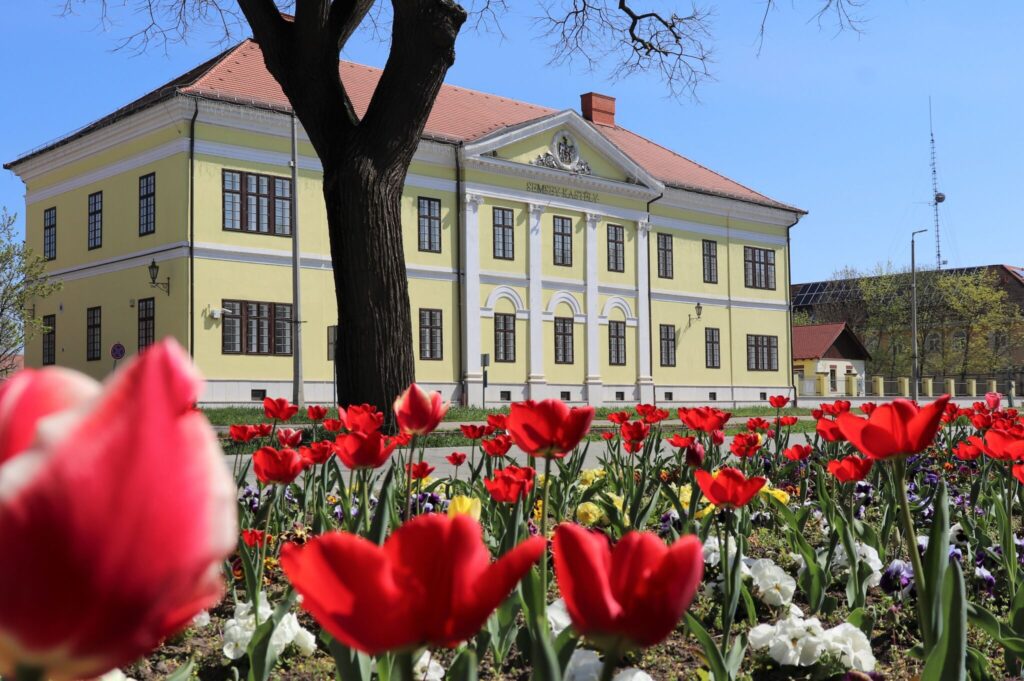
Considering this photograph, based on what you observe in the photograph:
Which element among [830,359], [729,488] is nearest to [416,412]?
[729,488]

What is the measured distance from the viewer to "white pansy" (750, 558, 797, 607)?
9.89 ft

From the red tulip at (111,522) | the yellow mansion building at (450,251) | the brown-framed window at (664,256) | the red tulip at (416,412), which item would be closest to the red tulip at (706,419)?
the red tulip at (416,412)

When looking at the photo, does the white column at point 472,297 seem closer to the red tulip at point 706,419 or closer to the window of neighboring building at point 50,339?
the window of neighboring building at point 50,339

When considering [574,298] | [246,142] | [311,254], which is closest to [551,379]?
[574,298]

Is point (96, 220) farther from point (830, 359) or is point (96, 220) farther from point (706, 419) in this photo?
point (830, 359)

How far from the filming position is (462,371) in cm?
2728

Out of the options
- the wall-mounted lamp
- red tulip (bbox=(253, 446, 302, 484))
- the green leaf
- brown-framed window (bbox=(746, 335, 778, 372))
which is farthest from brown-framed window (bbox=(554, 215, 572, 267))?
the green leaf

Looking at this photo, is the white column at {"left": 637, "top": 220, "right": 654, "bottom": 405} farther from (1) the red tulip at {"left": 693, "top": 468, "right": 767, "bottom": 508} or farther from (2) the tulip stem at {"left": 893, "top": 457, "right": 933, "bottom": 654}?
(2) the tulip stem at {"left": 893, "top": 457, "right": 933, "bottom": 654}

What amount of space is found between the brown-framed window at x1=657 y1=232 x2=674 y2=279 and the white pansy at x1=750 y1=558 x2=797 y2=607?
3016 cm

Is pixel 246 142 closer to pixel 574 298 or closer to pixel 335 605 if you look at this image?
pixel 574 298

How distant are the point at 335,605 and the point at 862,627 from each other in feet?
7.77

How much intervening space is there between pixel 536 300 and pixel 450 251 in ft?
10.9

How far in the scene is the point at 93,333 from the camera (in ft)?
84.6

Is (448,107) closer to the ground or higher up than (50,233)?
higher up
